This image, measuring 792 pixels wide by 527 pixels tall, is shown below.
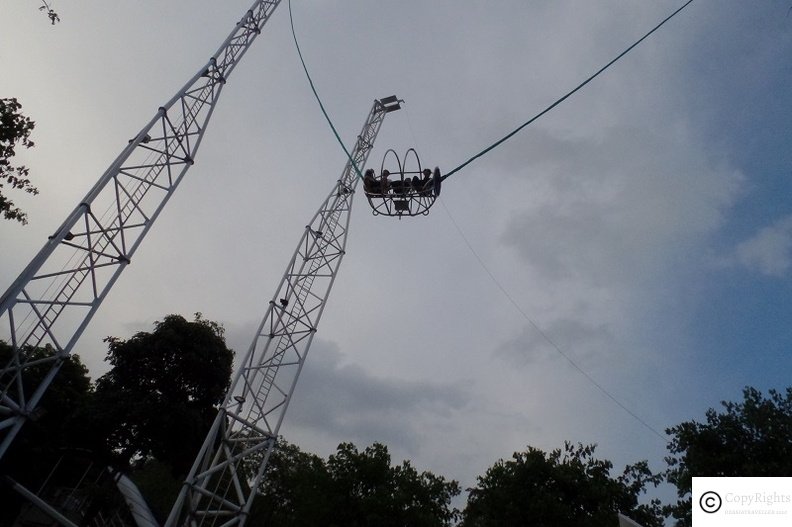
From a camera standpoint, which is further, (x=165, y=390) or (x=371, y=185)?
(x=165, y=390)

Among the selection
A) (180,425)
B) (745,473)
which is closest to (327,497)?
(180,425)

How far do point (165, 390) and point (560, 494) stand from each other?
858 inches

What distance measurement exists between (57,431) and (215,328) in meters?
9.44

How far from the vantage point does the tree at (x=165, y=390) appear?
23422 mm

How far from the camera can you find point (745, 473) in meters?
20.0

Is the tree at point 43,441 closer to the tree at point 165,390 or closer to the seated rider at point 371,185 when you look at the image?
the tree at point 165,390

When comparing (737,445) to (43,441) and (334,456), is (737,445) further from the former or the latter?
(43,441)

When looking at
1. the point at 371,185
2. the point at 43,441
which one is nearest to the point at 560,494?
the point at 371,185

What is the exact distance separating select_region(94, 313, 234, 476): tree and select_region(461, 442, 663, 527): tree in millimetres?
16377

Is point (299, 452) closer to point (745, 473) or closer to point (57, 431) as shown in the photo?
point (57, 431)

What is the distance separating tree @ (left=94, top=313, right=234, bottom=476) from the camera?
76.8 feet

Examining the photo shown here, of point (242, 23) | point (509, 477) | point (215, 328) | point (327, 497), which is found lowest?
point (327, 497)

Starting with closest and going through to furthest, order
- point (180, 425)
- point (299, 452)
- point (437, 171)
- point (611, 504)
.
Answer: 1. point (437, 171)
2. point (180, 425)
3. point (611, 504)
4. point (299, 452)

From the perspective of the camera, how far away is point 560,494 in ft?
83.7
